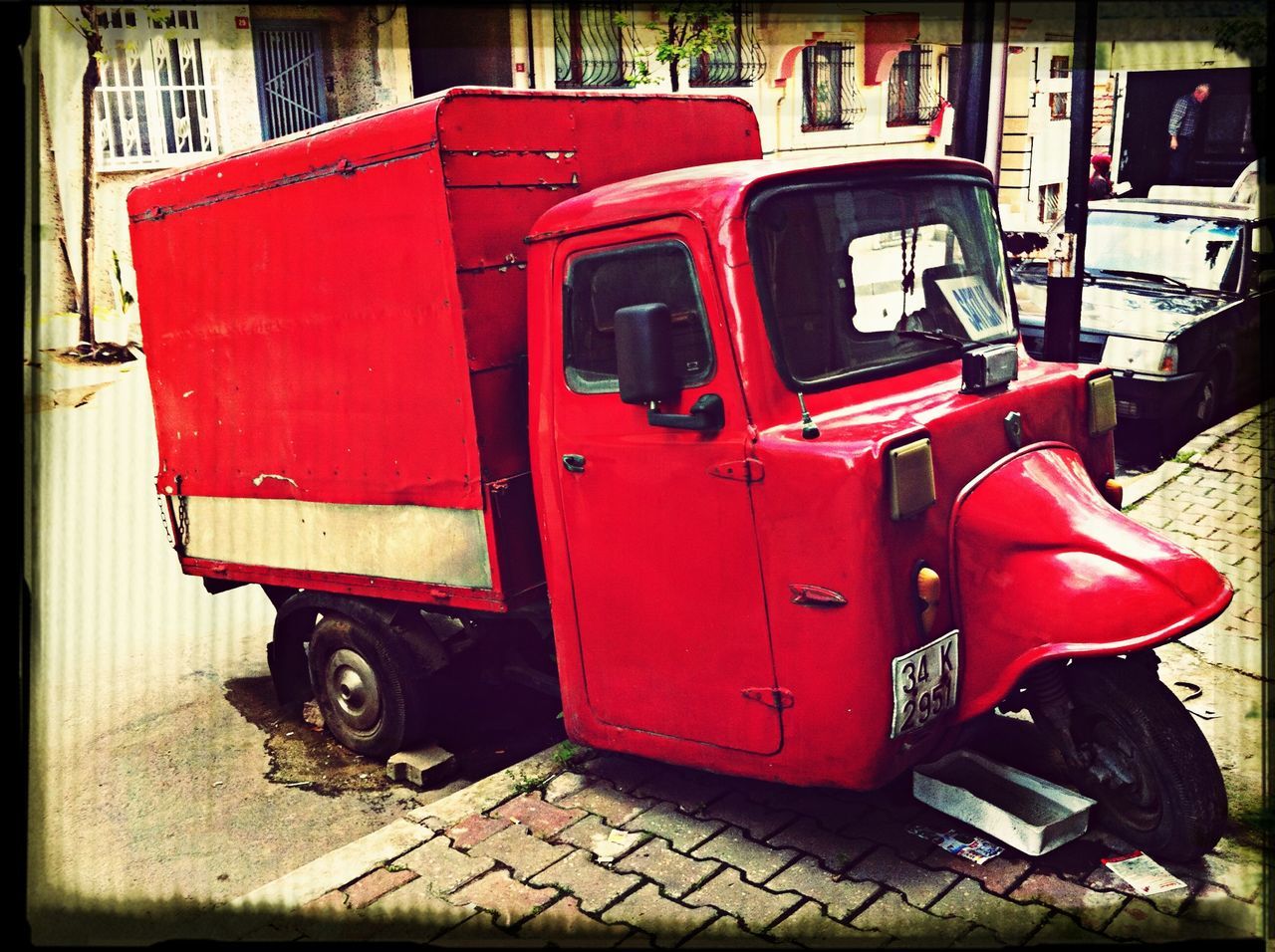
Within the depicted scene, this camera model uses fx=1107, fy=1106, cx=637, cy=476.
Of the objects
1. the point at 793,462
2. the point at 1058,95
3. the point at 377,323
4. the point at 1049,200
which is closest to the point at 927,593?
the point at 793,462

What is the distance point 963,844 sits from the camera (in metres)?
3.83

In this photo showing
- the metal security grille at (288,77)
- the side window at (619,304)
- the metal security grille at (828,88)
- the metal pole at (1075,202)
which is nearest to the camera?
the side window at (619,304)

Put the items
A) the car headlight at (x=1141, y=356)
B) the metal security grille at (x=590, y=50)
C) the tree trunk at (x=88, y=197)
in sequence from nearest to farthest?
1. the car headlight at (x=1141, y=356)
2. the tree trunk at (x=88, y=197)
3. the metal security grille at (x=590, y=50)

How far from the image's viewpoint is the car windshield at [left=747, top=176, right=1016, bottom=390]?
3.69m

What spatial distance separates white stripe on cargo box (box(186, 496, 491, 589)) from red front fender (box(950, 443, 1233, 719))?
6.18ft

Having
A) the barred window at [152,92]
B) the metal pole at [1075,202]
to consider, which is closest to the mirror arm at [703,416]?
the metal pole at [1075,202]

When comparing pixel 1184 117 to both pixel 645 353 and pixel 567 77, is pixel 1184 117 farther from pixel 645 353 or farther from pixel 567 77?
pixel 645 353

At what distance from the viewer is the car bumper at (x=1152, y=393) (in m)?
8.85

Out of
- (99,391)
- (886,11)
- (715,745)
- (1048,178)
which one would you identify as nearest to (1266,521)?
(715,745)

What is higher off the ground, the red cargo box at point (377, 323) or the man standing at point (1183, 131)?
the man standing at point (1183, 131)

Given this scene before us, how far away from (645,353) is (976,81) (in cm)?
486

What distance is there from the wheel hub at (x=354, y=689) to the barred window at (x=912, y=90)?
52.3 ft

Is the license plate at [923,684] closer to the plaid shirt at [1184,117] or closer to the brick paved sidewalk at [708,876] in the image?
the brick paved sidewalk at [708,876]

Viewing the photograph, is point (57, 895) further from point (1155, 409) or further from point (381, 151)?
point (1155, 409)
